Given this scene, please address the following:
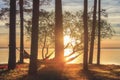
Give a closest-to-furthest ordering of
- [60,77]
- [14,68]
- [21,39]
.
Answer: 1. [60,77]
2. [14,68]
3. [21,39]

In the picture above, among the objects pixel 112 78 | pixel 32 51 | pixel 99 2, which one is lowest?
pixel 112 78

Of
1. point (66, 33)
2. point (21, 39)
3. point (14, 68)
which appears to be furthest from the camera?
point (66, 33)

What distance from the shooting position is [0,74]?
98.9ft

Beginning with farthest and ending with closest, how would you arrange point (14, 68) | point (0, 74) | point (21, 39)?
point (21, 39) → point (14, 68) → point (0, 74)

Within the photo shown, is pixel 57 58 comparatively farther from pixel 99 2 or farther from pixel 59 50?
pixel 99 2

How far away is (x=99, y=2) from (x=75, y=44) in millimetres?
5942

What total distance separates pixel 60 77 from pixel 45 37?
69.0ft

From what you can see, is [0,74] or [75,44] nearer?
[0,74]

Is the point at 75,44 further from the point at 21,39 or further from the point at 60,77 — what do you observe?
the point at 60,77

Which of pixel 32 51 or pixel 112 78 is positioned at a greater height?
pixel 32 51

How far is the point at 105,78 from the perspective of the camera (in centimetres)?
2833

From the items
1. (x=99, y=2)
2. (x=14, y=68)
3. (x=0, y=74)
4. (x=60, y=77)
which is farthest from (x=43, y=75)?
(x=99, y=2)

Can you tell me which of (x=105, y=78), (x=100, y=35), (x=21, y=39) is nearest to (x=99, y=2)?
(x=100, y=35)

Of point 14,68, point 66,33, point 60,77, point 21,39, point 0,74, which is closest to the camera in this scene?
point 60,77
